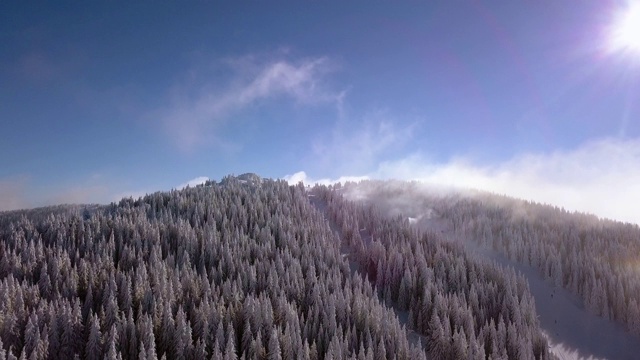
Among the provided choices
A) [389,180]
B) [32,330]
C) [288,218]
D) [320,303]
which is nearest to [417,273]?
[320,303]

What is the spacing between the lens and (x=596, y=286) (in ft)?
254

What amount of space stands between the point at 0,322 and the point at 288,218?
2311 inches

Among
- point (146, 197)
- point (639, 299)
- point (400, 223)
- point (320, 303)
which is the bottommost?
point (639, 299)

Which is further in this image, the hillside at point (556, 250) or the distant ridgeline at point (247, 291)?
the hillside at point (556, 250)

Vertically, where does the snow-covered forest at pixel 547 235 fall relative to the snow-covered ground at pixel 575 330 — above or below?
above

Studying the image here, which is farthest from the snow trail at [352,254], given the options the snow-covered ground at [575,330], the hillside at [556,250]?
the snow-covered ground at [575,330]

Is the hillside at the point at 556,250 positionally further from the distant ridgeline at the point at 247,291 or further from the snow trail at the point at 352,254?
the snow trail at the point at 352,254

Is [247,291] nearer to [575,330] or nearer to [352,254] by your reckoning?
[352,254]

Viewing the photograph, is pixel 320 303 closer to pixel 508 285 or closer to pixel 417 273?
pixel 417 273

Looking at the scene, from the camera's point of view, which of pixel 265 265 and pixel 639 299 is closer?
pixel 265 265

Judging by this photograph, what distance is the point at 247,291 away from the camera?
6069 centimetres

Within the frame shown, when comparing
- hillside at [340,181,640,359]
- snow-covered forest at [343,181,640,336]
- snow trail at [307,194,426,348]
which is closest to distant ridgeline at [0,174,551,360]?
snow trail at [307,194,426,348]

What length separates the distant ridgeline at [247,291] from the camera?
44.0m

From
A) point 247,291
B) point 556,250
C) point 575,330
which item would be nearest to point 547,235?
point 556,250
